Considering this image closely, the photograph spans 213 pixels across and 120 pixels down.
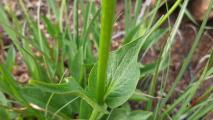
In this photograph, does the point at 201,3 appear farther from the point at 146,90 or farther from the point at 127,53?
Answer: the point at 127,53

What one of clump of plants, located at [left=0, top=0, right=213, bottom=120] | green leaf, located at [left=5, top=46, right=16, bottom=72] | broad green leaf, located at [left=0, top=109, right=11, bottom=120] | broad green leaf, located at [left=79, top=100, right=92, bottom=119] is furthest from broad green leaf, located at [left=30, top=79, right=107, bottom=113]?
green leaf, located at [left=5, top=46, right=16, bottom=72]

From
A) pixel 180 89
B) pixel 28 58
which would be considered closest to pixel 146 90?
pixel 180 89

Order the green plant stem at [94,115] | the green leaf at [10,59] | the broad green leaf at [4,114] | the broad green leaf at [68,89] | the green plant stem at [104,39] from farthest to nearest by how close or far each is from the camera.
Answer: the green leaf at [10,59], the broad green leaf at [4,114], the green plant stem at [94,115], the broad green leaf at [68,89], the green plant stem at [104,39]

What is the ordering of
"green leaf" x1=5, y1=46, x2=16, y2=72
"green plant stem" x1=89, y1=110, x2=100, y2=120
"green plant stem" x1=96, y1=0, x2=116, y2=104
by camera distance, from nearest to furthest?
"green plant stem" x1=96, y1=0, x2=116, y2=104
"green plant stem" x1=89, y1=110, x2=100, y2=120
"green leaf" x1=5, y1=46, x2=16, y2=72

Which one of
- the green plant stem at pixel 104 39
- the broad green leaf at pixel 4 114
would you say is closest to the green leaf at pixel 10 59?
the broad green leaf at pixel 4 114

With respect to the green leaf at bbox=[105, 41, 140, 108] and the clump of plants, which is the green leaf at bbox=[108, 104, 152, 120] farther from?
the green leaf at bbox=[105, 41, 140, 108]

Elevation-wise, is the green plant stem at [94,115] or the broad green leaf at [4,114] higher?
the green plant stem at [94,115]

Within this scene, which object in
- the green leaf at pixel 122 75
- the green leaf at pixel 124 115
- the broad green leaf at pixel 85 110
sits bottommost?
the green leaf at pixel 124 115

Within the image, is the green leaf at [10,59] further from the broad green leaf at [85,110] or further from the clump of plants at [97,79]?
→ the broad green leaf at [85,110]

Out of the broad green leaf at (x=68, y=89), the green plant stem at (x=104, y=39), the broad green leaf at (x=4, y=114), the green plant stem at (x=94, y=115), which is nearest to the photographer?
the green plant stem at (x=104, y=39)
